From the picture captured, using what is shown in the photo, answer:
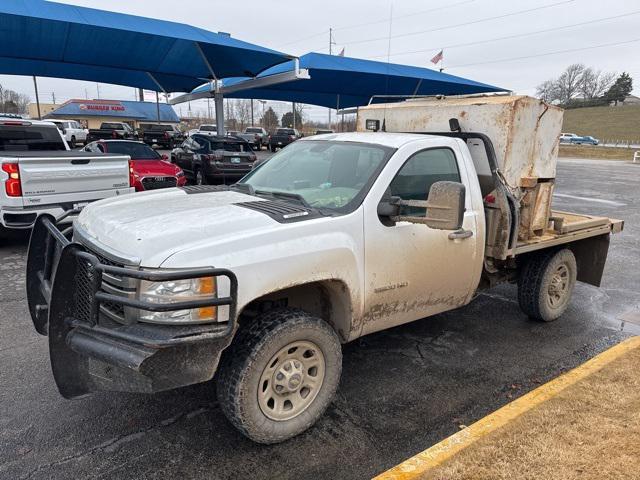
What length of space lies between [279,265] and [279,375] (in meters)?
0.69

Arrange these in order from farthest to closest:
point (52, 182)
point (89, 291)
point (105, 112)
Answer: point (105, 112)
point (52, 182)
point (89, 291)

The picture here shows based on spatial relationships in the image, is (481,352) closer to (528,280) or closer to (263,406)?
(528,280)

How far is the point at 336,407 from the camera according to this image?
337cm

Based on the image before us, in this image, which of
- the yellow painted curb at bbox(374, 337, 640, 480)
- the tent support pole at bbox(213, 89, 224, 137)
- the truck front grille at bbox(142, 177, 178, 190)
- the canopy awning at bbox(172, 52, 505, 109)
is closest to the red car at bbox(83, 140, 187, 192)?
the truck front grille at bbox(142, 177, 178, 190)

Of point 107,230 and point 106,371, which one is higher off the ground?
point 107,230

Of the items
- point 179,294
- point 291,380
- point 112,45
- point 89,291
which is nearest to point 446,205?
point 291,380

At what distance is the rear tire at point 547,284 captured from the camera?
4.81 m

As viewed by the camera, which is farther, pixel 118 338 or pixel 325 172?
pixel 325 172

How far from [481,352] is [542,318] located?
1095 millimetres

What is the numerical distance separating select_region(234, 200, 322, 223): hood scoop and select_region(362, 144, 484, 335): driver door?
412 millimetres

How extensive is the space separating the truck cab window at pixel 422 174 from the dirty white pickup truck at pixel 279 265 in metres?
0.01

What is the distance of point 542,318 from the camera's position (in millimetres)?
4957

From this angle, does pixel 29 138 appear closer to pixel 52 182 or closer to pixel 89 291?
pixel 52 182

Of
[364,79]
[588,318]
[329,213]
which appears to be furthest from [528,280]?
[364,79]
